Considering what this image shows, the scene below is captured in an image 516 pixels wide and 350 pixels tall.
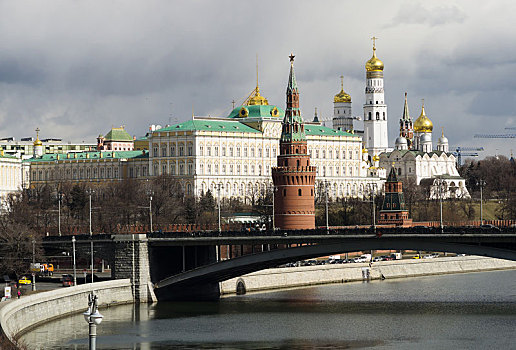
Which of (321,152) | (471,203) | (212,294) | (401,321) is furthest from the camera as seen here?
(321,152)

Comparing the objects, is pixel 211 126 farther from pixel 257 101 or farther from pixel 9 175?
pixel 9 175

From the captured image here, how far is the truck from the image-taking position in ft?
280

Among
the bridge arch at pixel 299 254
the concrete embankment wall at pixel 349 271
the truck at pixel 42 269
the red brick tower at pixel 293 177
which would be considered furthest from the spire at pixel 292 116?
the bridge arch at pixel 299 254

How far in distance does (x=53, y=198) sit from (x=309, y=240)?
73.3 m

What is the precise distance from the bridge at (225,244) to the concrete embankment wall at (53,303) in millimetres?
2247

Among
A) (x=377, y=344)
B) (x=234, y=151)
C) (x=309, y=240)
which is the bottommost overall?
(x=377, y=344)

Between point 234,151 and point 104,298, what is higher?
point 234,151

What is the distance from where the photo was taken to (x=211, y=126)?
177500 millimetres

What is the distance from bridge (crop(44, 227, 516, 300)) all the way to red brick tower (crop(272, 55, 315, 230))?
24833mm

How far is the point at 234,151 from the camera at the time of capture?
178 metres

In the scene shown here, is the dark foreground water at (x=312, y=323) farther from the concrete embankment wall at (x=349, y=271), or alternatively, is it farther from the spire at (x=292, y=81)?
the spire at (x=292, y=81)

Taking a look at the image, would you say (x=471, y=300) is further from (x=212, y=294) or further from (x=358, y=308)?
(x=212, y=294)

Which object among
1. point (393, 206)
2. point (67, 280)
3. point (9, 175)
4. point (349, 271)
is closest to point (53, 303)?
point (67, 280)

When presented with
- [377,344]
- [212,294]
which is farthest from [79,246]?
[377,344]
